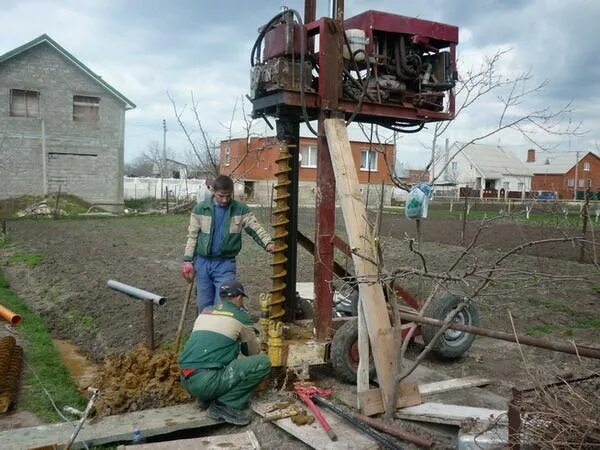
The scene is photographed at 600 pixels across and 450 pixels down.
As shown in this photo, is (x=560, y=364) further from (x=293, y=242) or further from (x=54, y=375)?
(x=54, y=375)

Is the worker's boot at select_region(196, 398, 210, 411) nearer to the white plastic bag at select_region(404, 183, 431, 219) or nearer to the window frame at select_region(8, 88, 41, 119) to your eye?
the white plastic bag at select_region(404, 183, 431, 219)

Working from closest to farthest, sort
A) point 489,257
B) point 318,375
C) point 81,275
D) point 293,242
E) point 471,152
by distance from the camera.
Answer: point 318,375
point 293,242
point 81,275
point 489,257
point 471,152

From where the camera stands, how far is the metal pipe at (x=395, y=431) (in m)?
4.13

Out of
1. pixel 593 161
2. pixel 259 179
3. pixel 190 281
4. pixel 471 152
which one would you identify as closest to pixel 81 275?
pixel 190 281

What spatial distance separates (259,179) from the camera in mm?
38375

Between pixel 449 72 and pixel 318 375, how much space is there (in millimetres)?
3433

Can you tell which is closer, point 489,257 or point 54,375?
point 54,375

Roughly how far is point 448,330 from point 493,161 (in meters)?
61.4

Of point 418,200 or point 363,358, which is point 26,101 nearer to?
point 418,200

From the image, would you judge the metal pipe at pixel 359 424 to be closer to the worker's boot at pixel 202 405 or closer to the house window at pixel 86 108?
the worker's boot at pixel 202 405

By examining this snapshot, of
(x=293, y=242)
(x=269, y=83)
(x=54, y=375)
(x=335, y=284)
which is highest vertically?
(x=269, y=83)

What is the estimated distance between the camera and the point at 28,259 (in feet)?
44.7

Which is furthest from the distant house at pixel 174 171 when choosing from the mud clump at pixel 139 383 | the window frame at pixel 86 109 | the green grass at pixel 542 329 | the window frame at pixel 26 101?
the mud clump at pixel 139 383

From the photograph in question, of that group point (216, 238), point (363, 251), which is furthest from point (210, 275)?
point (363, 251)
